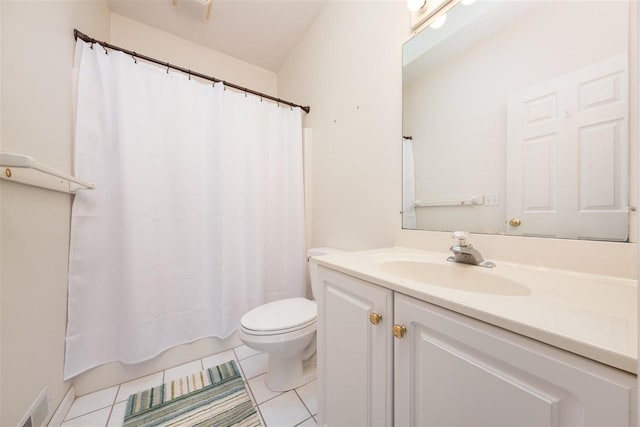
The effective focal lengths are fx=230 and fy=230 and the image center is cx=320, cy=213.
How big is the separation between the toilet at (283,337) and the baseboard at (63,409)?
805mm

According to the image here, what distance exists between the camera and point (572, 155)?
2.37ft

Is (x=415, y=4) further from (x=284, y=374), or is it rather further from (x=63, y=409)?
(x=63, y=409)

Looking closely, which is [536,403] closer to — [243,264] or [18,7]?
[243,264]

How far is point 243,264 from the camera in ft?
5.38

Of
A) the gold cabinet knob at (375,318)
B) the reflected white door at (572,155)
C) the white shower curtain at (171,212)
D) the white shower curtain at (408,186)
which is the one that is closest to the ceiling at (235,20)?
the white shower curtain at (171,212)

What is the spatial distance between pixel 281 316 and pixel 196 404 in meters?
0.58

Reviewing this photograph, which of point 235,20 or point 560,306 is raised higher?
point 235,20

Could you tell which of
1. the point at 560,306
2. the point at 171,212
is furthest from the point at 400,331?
the point at 171,212

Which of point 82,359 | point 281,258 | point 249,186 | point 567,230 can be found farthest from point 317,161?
point 82,359

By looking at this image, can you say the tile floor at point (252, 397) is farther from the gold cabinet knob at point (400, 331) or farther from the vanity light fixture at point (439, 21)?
the vanity light fixture at point (439, 21)

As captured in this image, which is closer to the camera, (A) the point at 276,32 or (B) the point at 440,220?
(B) the point at 440,220

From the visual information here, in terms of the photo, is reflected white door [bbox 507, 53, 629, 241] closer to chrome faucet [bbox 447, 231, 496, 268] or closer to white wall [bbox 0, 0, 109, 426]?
chrome faucet [bbox 447, 231, 496, 268]

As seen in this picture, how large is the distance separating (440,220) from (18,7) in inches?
70.1

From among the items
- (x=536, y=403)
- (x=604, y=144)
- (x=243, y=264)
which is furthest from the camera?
(x=243, y=264)
